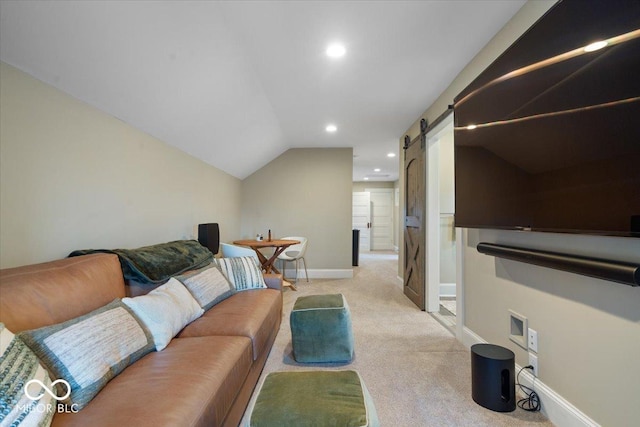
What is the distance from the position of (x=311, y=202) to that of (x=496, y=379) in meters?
4.23

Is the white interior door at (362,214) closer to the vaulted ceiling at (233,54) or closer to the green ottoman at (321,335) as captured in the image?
the vaulted ceiling at (233,54)

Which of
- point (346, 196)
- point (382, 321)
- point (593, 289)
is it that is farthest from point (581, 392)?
point (346, 196)

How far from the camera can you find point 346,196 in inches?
218

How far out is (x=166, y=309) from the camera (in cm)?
169

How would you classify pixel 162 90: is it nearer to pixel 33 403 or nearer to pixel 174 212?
pixel 174 212

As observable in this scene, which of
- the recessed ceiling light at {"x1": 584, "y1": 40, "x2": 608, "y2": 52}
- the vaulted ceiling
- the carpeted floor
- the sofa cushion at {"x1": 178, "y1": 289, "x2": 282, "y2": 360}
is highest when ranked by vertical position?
the vaulted ceiling

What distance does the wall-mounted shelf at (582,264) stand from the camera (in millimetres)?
1109

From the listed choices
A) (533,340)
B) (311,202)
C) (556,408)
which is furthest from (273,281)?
(311,202)

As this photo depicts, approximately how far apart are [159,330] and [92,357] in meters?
0.43

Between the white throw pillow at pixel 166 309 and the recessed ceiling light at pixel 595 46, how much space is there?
2404 millimetres

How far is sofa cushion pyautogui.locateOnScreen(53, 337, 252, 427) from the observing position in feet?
3.18

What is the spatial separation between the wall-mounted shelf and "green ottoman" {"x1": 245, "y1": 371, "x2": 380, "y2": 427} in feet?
3.61

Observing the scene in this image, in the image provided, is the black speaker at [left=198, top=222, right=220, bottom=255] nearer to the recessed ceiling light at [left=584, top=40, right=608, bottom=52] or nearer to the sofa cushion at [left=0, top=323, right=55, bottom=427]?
the sofa cushion at [left=0, top=323, right=55, bottom=427]

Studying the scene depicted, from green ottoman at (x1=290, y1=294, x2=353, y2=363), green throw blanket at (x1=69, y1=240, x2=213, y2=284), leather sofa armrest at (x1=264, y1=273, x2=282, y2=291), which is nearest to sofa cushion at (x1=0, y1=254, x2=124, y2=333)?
green throw blanket at (x1=69, y1=240, x2=213, y2=284)
